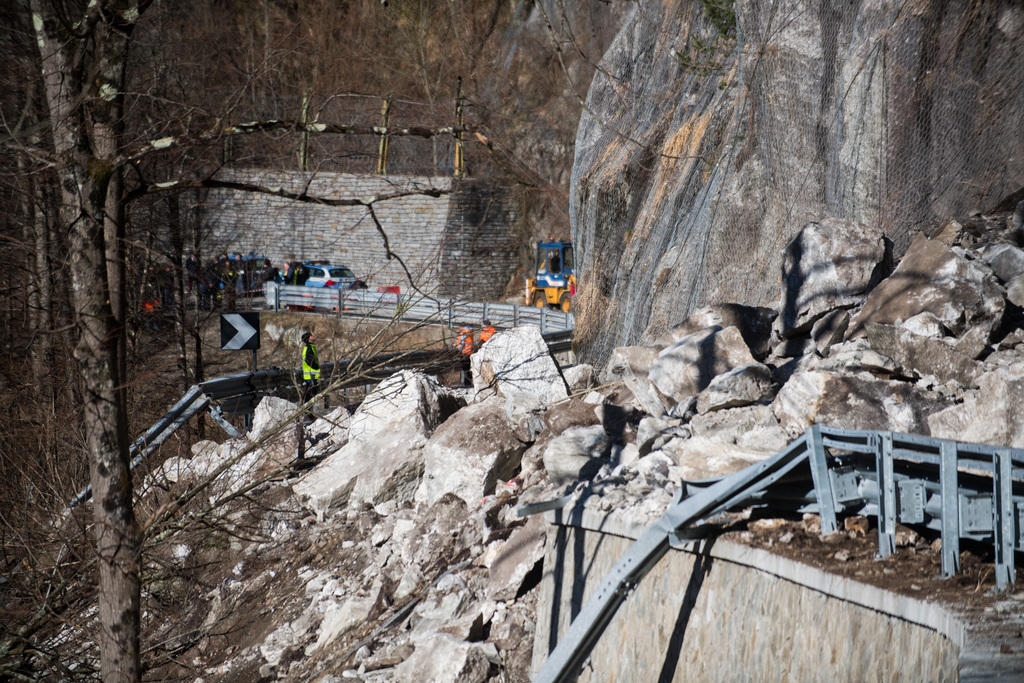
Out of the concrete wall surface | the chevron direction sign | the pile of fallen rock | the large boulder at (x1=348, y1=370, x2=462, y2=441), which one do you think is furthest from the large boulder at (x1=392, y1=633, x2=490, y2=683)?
the chevron direction sign

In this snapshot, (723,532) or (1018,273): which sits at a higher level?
(1018,273)

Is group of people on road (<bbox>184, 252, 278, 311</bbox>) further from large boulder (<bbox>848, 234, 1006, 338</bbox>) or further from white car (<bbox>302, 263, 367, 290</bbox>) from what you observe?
Answer: large boulder (<bbox>848, 234, 1006, 338</bbox>)

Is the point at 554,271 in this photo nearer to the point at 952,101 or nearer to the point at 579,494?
the point at 952,101

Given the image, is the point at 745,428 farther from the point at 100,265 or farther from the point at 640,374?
the point at 100,265

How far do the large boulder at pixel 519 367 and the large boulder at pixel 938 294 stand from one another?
3.10 meters

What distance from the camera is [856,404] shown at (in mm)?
5496

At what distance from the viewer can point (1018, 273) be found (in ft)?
20.4

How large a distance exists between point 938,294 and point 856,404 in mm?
1210

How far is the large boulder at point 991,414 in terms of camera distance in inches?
200

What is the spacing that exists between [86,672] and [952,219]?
8.37 m

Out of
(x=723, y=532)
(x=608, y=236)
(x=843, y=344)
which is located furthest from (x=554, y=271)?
(x=723, y=532)

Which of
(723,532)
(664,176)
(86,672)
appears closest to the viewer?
(723,532)

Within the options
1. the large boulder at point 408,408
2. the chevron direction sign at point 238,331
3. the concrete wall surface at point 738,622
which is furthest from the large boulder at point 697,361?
the chevron direction sign at point 238,331

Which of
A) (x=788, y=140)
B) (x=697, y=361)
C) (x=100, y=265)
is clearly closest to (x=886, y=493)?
(x=697, y=361)
